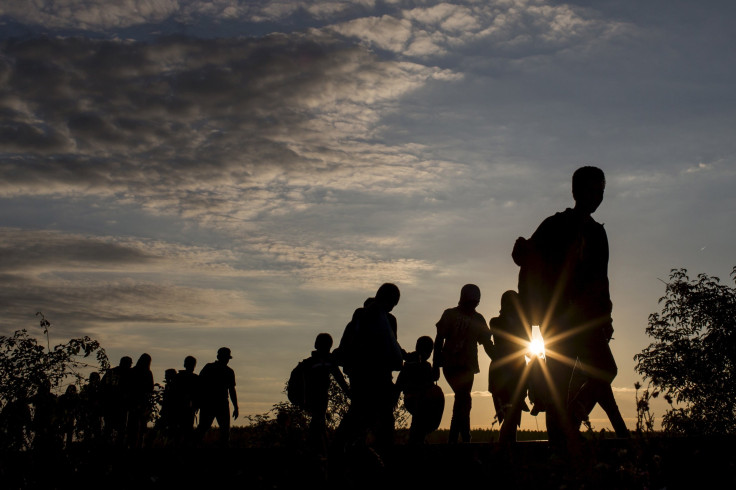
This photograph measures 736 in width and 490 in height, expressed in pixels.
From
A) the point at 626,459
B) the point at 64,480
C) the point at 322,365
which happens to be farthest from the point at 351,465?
the point at 322,365

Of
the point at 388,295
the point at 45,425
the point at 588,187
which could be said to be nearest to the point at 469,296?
the point at 388,295

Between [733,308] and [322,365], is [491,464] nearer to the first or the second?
[322,365]

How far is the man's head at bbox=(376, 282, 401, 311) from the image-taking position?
745cm

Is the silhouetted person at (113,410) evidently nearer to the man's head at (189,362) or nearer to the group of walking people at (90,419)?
the group of walking people at (90,419)

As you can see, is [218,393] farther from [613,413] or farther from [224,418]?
[613,413]

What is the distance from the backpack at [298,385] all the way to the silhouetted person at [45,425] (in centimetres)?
293

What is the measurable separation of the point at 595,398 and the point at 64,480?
13.0 ft

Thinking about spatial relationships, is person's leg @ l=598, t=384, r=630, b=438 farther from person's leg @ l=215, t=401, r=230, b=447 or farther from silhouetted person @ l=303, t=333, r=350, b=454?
person's leg @ l=215, t=401, r=230, b=447

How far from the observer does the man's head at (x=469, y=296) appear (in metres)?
10.6

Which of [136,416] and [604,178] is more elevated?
[604,178]

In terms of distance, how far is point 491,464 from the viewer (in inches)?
212

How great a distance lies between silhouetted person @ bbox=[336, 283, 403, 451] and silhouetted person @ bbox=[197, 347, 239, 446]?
20.4ft

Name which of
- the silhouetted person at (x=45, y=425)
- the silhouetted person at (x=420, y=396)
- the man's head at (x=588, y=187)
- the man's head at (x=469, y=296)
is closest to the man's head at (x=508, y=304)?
the man's head at (x=469, y=296)

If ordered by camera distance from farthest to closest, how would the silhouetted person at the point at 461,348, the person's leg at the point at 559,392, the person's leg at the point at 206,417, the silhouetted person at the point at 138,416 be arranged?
the person's leg at the point at 206,417, the silhouetted person at the point at 461,348, the silhouetted person at the point at 138,416, the person's leg at the point at 559,392
